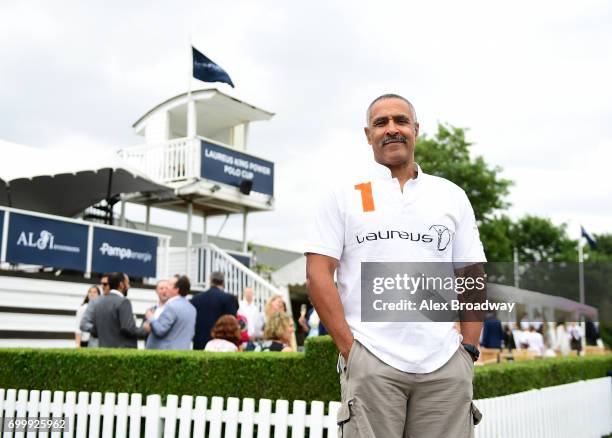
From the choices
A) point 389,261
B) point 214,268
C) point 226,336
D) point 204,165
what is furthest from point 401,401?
point 204,165

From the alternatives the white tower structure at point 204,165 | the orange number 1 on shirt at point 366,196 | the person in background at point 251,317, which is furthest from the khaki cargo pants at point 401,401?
the white tower structure at point 204,165

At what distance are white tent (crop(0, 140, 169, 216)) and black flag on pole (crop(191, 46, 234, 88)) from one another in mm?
3867

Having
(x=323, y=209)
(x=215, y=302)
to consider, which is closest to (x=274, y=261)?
(x=215, y=302)

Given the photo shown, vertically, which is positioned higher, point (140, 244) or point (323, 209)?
point (140, 244)

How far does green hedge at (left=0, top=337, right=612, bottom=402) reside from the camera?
6.33 meters

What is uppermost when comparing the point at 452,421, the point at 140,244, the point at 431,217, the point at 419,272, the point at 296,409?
the point at 140,244

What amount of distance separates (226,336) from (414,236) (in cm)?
552

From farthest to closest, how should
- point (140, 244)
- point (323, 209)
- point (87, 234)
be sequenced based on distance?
1. point (140, 244)
2. point (87, 234)
3. point (323, 209)

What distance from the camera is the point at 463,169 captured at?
3584cm

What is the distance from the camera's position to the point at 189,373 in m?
6.96

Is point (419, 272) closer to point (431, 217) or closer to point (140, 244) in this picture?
point (431, 217)

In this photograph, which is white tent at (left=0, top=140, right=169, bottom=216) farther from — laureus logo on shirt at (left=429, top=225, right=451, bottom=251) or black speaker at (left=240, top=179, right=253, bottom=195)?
laureus logo on shirt at (left=429, top=225, right=451, bottom=251)

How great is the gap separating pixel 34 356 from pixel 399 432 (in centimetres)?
631

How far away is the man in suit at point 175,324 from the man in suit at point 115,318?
9.6 inches
